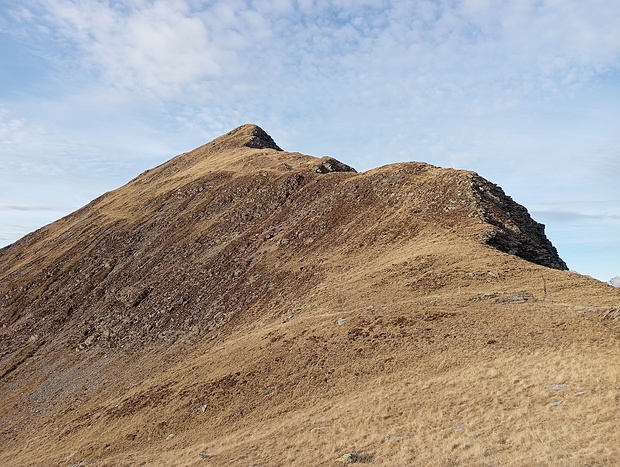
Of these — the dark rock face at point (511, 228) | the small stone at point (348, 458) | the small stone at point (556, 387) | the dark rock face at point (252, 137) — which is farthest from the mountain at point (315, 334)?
the dark rock face at point (252, 137)

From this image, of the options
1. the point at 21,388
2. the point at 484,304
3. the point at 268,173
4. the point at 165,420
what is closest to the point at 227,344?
the point at 165,420

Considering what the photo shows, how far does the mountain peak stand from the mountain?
3745 cm

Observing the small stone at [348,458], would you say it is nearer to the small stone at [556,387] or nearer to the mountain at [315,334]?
the mountain at [315,334]

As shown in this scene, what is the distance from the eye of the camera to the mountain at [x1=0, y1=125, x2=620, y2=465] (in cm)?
2116

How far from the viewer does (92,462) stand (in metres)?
30.7

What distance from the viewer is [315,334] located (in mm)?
34812

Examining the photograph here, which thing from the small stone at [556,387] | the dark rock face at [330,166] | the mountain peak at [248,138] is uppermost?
the mountain peak at [248,138]

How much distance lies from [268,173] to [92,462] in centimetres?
5764

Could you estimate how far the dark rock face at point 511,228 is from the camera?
151ft

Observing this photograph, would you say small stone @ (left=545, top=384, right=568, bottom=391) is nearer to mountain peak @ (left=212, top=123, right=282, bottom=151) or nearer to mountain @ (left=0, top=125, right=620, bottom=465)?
mountain @ (left=0, top=125, right=620, bottom=465)

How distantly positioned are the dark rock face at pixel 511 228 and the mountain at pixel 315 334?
1.14ft

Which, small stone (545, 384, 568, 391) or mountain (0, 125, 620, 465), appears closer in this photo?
small stone (545, 384, 568, 391)

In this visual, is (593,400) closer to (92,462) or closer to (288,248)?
(92,462)

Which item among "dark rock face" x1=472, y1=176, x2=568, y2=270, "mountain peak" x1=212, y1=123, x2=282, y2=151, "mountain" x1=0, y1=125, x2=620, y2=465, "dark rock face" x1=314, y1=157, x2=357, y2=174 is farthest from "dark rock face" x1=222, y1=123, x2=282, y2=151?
"dark rock face" x1=472, y1=176, x2=568, y2=270
